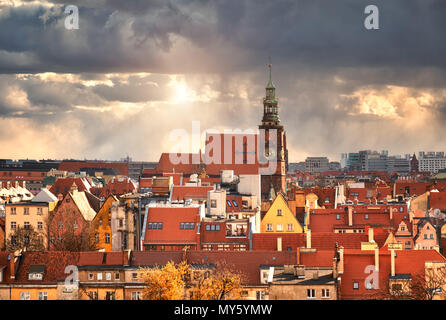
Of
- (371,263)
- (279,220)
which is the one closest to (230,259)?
(371,263)

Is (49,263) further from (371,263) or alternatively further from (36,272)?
(371,263)

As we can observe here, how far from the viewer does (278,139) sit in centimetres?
11425

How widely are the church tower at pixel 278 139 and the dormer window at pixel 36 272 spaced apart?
2293 inches

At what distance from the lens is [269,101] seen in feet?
393

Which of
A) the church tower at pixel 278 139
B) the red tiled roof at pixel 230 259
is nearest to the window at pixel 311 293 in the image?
the red tiled roof at pixel 230 259

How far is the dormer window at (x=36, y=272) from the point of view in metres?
44.6

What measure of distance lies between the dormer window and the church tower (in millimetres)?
58246

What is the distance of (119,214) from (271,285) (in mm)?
23652

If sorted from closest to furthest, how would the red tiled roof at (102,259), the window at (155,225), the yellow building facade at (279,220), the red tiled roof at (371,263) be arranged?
1. the red tiled roof at (371,263)
2. the red tiled roof at (102,259)
3. the window at (155,225)
4. the yellow building facade at (279,220)

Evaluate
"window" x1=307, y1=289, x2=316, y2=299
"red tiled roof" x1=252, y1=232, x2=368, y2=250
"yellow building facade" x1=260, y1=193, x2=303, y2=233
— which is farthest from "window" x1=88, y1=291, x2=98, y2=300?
"yellow building facade" x1=260, y1=193, x2=303, y2=233

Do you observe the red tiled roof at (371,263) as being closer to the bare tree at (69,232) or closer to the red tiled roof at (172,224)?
the red tiled roof at (172,224)

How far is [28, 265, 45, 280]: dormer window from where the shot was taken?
4456cm

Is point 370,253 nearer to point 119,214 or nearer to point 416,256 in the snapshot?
point 416,256
